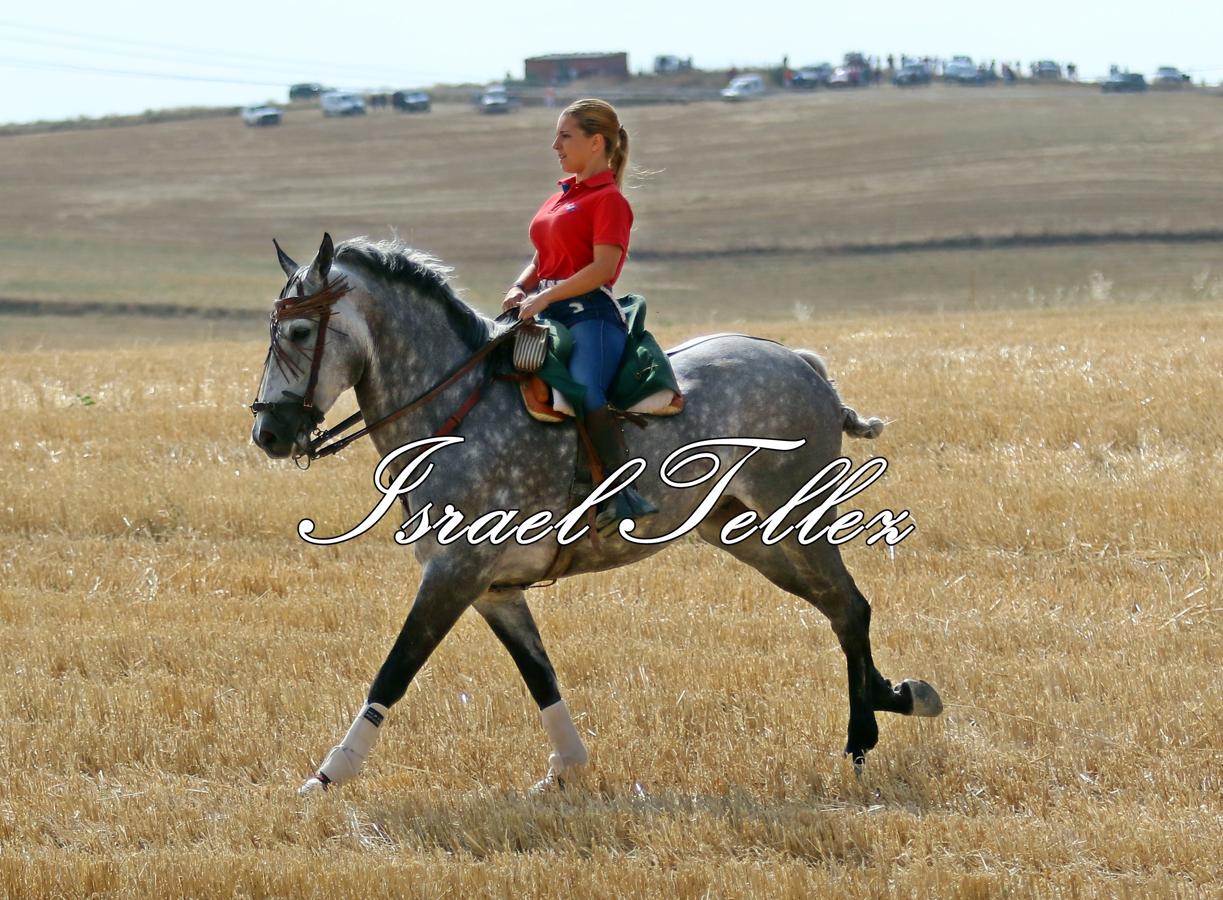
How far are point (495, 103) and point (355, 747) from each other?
84789 mm

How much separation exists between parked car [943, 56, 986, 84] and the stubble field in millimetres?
76905

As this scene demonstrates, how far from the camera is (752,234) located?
60.6 meters

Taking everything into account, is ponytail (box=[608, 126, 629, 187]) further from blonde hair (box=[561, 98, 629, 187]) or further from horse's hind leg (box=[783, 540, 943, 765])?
horse's hind leg (box=[783, 540, 943, 765])

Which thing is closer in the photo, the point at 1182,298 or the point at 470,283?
the point at 1182,298

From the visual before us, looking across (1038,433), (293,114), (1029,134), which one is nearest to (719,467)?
(1038,433)

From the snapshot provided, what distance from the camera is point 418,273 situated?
686cm

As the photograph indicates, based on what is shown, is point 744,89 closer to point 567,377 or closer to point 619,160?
point 619,160


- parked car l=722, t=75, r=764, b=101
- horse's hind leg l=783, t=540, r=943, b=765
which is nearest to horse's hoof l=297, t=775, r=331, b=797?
horse's hind leg l=783, t=540, r=943, b=765

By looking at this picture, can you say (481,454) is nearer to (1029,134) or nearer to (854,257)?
(854,257)

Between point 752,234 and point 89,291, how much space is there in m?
24.1

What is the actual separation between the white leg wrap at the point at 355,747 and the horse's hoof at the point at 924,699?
240 centimetres

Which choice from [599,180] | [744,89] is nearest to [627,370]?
[599,180]

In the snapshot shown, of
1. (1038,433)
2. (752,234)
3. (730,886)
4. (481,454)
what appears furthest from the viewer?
(752,234)

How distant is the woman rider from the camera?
678 centimetres
